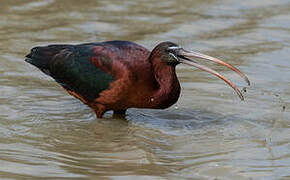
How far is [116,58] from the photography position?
291 inches

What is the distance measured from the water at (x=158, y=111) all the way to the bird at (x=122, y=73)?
1.11 feet

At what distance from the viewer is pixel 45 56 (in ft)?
26.9

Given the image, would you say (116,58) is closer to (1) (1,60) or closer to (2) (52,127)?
(2) (52,127)

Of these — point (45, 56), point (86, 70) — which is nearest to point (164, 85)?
point (86, 70)

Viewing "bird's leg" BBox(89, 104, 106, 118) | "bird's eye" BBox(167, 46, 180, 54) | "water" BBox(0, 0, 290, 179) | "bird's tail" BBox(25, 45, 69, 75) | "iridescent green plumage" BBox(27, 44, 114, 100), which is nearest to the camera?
"water" BBox(0, 0, 290, 179)

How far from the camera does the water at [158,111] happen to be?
245 inches

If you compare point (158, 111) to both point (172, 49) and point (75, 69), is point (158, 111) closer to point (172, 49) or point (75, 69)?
point (75, 69)

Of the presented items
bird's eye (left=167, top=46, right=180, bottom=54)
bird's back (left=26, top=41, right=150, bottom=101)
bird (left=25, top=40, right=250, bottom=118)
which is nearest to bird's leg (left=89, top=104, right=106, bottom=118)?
bird (left=25, top=40, right=250, bottom=118)

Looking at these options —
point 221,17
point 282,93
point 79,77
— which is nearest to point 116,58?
point 79,77

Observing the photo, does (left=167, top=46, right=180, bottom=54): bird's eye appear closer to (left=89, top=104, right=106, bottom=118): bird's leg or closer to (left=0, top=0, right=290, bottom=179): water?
(left=0, top=0, right=290, bottom=179): water

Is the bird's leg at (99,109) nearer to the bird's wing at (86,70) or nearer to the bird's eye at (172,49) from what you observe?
the bird's wing at (86,70)

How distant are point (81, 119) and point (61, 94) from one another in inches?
35.8

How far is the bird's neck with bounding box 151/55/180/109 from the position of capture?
715 cm

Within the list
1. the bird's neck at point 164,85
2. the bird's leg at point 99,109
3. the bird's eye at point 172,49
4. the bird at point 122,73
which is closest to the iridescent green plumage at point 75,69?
the bird at point 122,73
